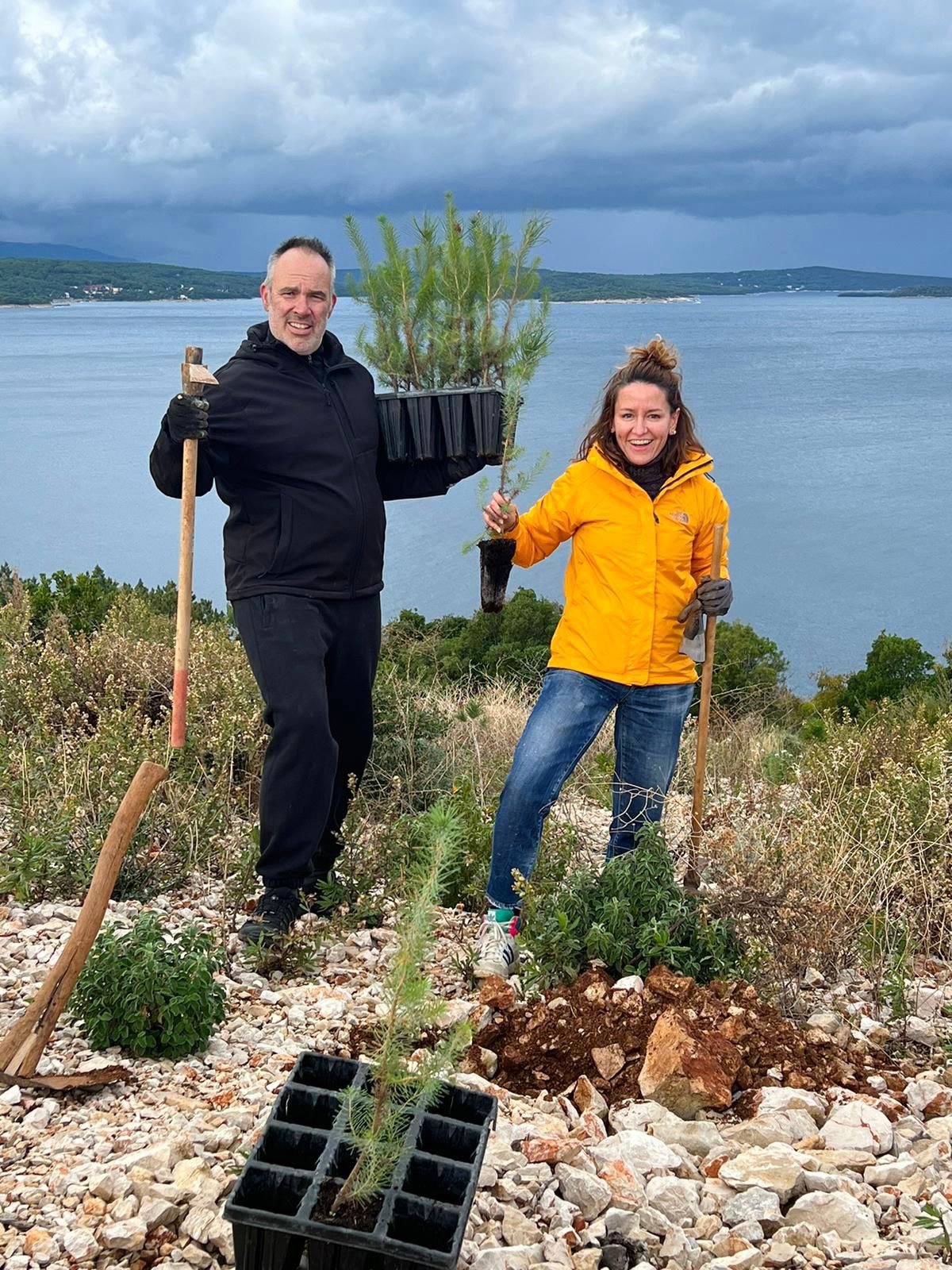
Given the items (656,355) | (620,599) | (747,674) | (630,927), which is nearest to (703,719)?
(620,599)

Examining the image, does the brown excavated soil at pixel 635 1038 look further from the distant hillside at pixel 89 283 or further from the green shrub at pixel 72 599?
the distant hillside at pixel 89 283

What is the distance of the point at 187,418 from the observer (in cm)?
412

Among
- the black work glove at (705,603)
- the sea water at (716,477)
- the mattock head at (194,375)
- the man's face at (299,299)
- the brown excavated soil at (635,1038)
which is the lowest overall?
the sea water at (716,477)

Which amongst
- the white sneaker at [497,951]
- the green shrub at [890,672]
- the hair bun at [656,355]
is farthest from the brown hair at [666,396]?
the green shrub at [890,672]

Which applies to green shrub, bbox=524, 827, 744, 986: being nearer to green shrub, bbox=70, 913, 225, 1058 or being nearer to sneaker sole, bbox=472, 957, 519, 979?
sneaker sole, bbox=472, 957, 519, 979

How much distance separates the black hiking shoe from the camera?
14.9ft

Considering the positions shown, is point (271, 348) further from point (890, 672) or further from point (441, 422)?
point (890, 672)

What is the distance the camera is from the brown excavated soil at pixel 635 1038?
3.58 m

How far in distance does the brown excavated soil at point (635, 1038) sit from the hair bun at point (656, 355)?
210 cm

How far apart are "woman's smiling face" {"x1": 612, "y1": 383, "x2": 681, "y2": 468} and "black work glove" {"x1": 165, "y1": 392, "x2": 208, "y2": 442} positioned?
1.43 m

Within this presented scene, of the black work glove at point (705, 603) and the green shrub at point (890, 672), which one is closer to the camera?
the black work glove at point (705, 603)

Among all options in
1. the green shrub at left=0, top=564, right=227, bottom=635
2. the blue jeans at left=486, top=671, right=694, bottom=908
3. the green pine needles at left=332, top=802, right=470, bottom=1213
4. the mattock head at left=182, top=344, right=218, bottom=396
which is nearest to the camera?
the green pine needles at left=332, top=802, right=470, bottom=1213

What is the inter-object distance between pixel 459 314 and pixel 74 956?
2.73 meters

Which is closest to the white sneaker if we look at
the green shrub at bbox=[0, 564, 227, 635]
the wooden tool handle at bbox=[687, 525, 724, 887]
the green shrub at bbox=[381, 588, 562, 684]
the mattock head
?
the wooden tool handle at bbox=[687, 525, 724, 887]
